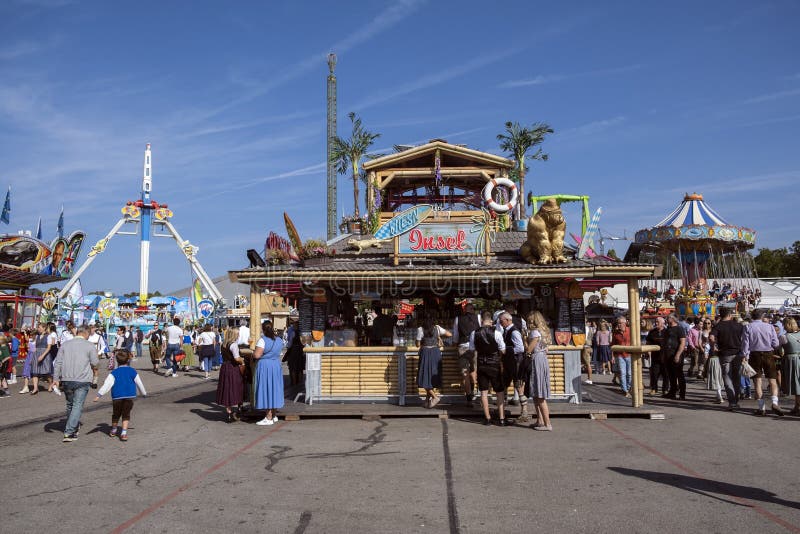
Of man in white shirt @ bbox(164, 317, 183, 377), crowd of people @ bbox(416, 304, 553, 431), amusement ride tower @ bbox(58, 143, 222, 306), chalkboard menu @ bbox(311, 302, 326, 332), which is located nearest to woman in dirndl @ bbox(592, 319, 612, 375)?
crowd of people @ bbox(416, 304, 553, 431)

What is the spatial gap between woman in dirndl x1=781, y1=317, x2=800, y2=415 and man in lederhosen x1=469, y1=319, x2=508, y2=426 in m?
4.92

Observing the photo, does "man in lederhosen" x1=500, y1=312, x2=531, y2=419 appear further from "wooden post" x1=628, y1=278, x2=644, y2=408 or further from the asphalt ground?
"wooden post" x1=628, y1=278, x2=644, y2=408

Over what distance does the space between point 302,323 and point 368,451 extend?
21.4ft

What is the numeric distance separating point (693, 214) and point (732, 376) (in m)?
35.0

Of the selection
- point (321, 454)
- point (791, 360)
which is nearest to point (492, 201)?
point (791, 360)

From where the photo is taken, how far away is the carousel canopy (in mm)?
41531

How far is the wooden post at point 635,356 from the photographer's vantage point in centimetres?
1148

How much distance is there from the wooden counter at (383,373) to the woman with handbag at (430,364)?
0.55 metres

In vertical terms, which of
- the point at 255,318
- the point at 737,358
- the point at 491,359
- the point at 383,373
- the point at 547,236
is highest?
the point at 547,236

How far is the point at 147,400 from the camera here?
14578 millimetres

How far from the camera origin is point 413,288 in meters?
15.1

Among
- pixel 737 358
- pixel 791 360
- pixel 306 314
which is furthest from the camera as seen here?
pixel 306 314

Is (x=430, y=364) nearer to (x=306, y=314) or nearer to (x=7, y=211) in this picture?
(x=306, y=314)

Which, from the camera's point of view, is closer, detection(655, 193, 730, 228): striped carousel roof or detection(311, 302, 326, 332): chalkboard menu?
detection(311, 302, 326, 332): chalkboard menu
